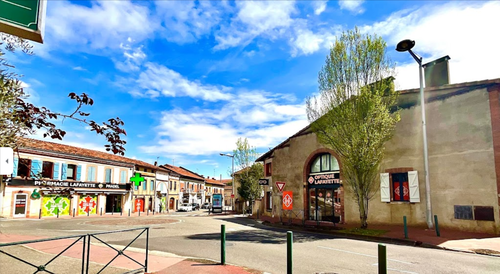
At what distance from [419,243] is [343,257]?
4836 millimetres

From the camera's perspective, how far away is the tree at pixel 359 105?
52.5 feet

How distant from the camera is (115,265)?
7992mm

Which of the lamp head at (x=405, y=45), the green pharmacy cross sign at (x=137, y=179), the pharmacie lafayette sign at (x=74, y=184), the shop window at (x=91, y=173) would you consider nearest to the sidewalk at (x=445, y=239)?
the lamp head at (x=405, y=45)

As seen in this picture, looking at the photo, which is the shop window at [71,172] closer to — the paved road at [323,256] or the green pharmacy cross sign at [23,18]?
the paved road at [323,256]

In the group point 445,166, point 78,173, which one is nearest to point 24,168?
point 445,166

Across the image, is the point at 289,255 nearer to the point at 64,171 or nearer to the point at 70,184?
the point at 70,184

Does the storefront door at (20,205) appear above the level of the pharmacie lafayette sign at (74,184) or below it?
below

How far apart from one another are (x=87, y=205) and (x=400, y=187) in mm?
30256

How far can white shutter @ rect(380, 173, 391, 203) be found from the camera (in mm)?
18062

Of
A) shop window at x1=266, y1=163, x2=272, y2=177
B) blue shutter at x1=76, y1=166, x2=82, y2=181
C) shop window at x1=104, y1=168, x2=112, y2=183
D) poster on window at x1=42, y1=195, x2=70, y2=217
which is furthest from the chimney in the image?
shop window at x1=104, y1=168, x2=112, y2=183

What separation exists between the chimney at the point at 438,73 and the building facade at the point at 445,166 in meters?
1.90

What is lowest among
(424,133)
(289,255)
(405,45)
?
(289,255)

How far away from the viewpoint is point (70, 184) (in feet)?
101

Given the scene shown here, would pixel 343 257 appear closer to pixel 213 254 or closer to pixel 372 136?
pixel 213 254
